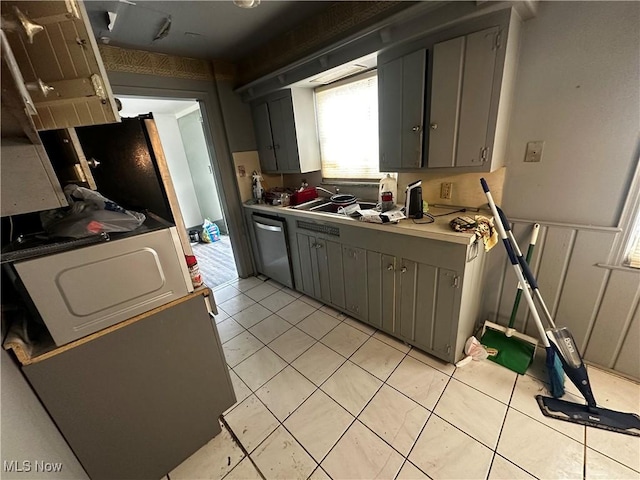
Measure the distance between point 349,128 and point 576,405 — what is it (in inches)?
99.0

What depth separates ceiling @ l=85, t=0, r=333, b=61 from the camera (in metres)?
1.62

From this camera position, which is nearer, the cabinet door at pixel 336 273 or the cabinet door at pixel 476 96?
the cabinet door at pixel 476 96

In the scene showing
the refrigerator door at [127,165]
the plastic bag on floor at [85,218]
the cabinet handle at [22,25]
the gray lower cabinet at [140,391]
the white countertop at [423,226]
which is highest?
the cabinet handle at [22,25]

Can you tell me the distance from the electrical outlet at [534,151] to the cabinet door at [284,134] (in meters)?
1.85

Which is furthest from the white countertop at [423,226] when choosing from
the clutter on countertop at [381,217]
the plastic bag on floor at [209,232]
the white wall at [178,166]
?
the white wall at [178,166]

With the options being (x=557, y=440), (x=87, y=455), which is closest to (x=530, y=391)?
(x=557, y=440)

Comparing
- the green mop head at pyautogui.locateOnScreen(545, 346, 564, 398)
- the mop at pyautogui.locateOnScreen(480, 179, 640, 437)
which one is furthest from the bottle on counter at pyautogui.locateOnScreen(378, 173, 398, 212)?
the green mop head at pyautogui.locateOnScreen(545, 346, 564, 398)

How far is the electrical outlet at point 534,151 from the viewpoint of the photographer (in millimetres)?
1524

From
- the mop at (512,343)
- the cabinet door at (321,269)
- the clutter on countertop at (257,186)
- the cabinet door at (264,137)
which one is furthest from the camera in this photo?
the clutter on countertop at (257,186)

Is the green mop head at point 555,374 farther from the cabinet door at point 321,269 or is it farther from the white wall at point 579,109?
the cabinet door at point 321,269

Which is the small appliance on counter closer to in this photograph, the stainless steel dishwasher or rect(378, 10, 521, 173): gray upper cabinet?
the stainless steel dishwasher

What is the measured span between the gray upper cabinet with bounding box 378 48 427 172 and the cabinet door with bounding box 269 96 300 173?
3.34 ft

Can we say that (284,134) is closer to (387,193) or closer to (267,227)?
(267,227)

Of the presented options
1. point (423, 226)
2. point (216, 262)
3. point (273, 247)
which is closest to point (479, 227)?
point (423, 226)
